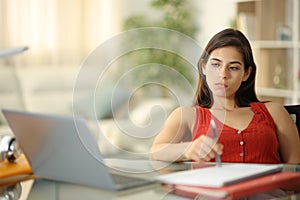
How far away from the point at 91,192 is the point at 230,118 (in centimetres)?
32

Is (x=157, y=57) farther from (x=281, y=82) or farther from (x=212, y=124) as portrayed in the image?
(x=212, y=124)

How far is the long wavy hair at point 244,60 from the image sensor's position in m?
1.05

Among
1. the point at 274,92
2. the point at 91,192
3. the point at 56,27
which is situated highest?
the point at 56,27

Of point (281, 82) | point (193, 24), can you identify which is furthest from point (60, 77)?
point (281, 82)

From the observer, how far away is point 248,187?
2.54 ft

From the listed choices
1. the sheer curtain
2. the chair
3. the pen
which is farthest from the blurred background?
the pen

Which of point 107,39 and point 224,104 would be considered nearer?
point 224,104

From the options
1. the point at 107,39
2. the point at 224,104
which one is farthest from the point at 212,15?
the point at 224,104

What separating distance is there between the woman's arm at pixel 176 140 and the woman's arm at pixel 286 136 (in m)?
0.16

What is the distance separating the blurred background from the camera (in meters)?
3.33

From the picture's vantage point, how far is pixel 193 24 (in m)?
4.25

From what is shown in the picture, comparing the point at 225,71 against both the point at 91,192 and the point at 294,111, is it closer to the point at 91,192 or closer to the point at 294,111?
the point at 294,111

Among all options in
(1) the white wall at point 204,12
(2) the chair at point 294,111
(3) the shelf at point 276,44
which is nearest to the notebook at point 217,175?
(2) the chair at point 294,111

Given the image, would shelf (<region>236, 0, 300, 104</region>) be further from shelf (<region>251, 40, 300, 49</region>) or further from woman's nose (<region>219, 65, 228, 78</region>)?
woman's nose (<region>219, 65, 228, 78</region>)
